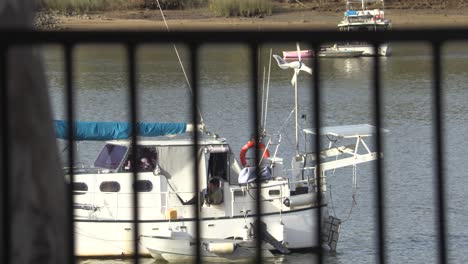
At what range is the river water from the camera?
17.9 meters

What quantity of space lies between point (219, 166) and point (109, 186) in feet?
6.68

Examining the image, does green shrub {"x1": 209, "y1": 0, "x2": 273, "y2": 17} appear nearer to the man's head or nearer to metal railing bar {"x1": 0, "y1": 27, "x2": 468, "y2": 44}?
the man's head

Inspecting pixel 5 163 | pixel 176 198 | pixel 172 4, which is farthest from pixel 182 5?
pixel 5 163

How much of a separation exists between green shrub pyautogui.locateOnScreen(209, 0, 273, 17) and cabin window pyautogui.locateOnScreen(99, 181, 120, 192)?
31.5m

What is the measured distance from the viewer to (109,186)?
19.3m

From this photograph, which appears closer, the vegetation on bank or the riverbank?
the riverbank

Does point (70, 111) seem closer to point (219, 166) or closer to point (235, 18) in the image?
point (219, 166)

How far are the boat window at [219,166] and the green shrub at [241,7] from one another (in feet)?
99.8

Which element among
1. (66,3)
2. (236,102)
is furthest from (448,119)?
(66,3)

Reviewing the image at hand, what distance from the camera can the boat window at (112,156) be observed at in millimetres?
19641

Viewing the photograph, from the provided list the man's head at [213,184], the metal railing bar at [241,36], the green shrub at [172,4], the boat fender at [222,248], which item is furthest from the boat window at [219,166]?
the green shrub at [172,4]

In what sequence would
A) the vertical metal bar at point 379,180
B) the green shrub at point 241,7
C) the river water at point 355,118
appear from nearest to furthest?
the vertical metal bar at point 379,180
the river water at point 355,118
the green shrub at point 241,7

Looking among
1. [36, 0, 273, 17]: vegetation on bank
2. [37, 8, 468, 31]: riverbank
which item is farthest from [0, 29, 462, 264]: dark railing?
[36, 0, 273, 17]: vegetation on bank

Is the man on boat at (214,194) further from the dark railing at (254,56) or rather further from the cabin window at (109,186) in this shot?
the dark railing at (254,56)
